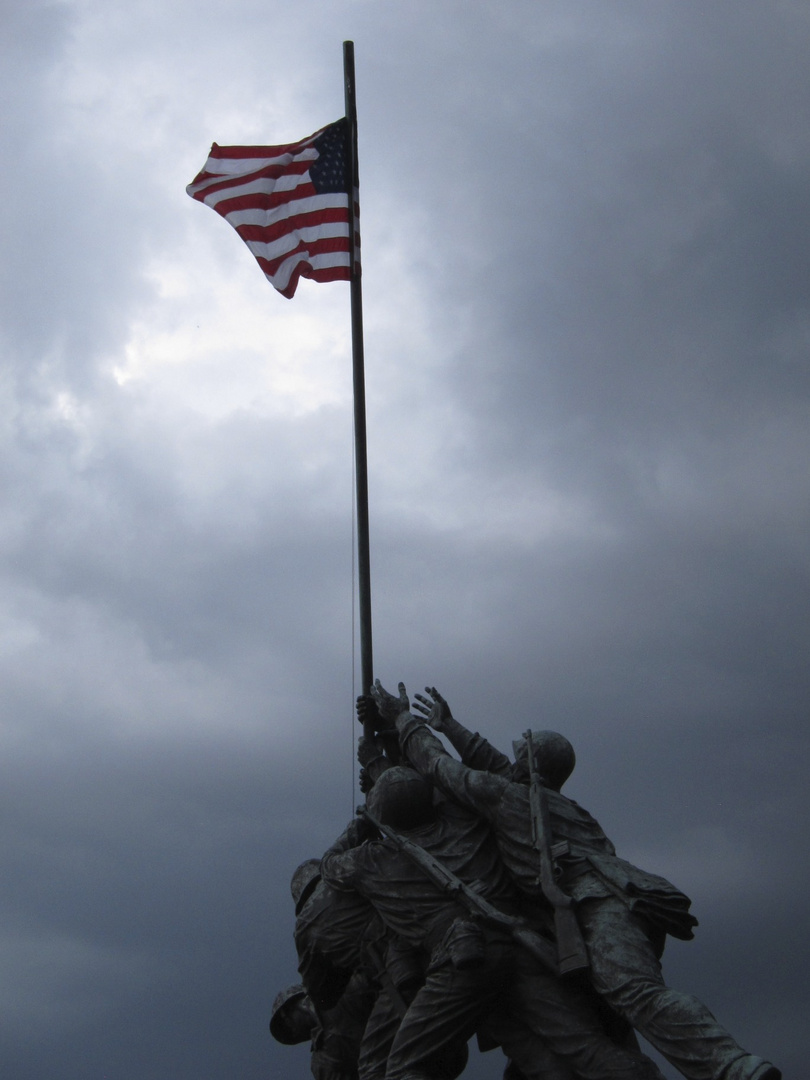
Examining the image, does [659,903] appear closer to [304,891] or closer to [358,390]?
[304,891]

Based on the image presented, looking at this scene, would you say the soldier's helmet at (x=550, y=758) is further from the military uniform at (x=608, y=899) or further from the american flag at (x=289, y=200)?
the american flag at (x=289, y=200)

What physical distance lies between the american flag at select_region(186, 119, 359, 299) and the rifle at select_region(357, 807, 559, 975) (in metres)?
7.87

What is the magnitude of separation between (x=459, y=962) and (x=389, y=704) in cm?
366

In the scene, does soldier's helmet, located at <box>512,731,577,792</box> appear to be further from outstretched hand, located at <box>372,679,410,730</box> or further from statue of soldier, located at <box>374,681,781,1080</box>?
outstretched hand, located at <box>372,679,410,730</box>


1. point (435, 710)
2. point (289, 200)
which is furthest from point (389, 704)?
point (289, 200)

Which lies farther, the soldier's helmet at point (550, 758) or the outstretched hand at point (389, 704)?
the outstretched hand at point (389, 704)

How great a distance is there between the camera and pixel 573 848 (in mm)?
12672

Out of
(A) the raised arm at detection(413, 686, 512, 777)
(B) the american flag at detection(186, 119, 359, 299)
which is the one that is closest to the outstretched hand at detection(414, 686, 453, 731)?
(A) the raised arm at detection(413, 686, 512, 777)

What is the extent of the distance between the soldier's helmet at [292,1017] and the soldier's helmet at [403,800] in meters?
3.19

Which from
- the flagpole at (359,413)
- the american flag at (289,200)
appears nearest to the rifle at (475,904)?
the flagpole at (359,413)

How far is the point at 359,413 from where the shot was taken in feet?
53.9

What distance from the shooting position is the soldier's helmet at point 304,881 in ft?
47.7

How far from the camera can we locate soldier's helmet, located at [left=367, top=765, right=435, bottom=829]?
13.4 metres

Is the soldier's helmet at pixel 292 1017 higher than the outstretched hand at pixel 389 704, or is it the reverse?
the outstretched hand at pixel 389 704
